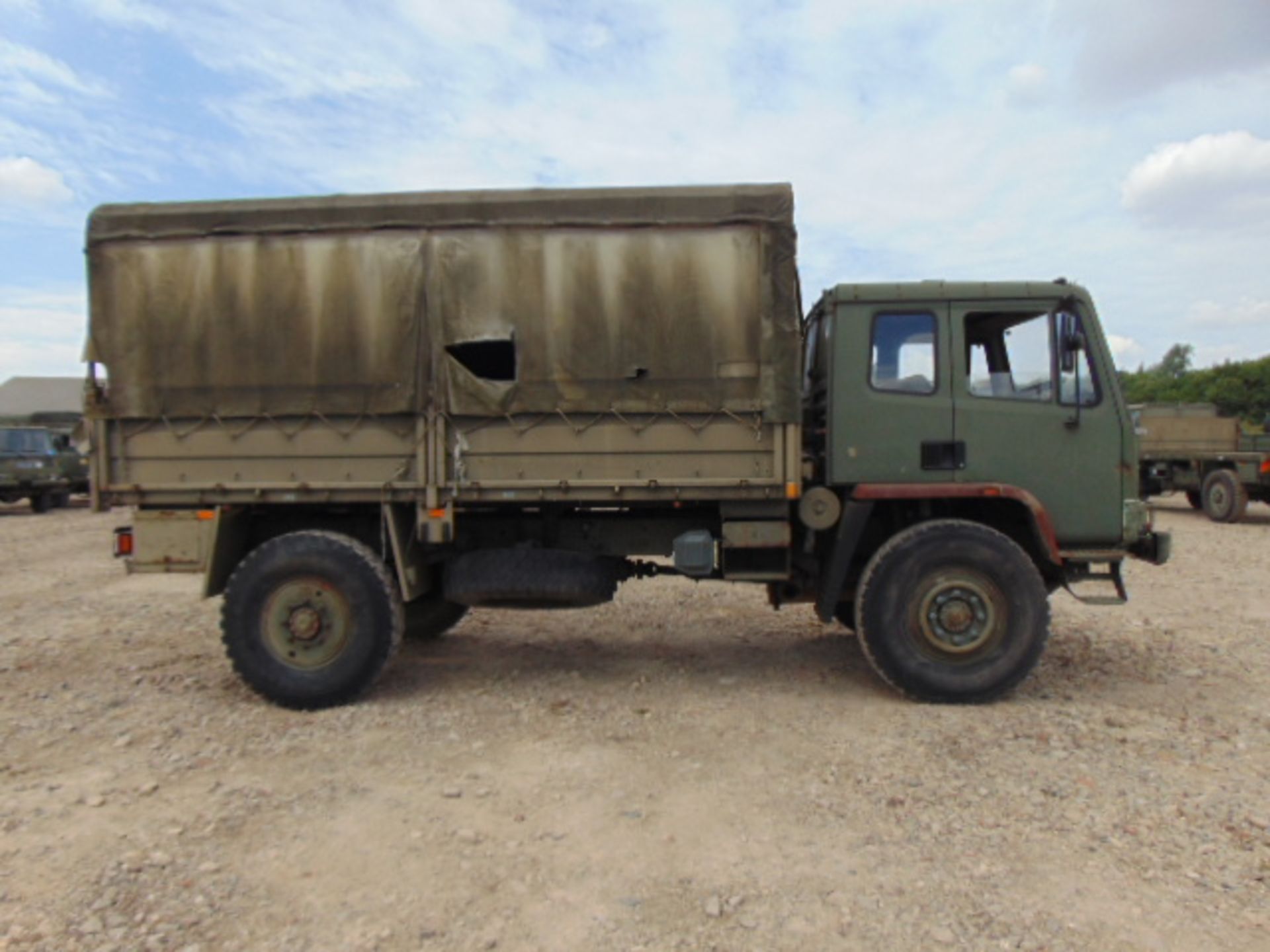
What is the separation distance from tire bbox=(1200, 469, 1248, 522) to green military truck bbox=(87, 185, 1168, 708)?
12.5m

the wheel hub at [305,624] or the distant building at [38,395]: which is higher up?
the distant building at [38,395]

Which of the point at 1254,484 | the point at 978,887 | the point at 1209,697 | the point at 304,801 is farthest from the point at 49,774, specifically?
the point at 1254,484

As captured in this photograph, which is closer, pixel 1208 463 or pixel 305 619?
pixel 305 619

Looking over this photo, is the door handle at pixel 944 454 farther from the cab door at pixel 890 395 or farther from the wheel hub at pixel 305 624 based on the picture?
the wheel hub at pixel 305 624

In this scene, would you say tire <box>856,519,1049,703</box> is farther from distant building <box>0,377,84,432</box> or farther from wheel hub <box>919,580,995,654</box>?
distant building <box>0,377,84,432</box>

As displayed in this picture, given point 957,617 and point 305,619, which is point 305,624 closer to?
point 305,619

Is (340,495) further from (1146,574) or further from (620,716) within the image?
(1146,574)

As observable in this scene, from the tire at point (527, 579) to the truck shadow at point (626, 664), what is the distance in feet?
2.02

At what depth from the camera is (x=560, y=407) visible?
5.41 metres

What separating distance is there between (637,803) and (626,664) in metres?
2.41

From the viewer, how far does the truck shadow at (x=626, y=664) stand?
5879mm

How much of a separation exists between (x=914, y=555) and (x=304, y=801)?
3.61 metres

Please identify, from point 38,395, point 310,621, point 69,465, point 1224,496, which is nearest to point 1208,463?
point 1224,496

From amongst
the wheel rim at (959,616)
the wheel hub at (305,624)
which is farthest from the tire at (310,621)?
the wheel rim at (959,616)
